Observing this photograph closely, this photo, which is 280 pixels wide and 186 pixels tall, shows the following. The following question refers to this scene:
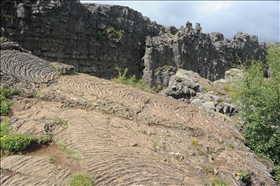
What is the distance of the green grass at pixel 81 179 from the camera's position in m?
4.91

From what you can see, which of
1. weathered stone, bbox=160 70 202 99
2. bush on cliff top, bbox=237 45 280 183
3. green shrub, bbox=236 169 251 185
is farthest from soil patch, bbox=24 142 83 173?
weathered stone, bbox=160 70 202 99

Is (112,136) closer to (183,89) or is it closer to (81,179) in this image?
(81,179)

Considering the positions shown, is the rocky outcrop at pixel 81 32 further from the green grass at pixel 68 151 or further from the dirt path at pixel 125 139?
the green grass at pixel 68 151

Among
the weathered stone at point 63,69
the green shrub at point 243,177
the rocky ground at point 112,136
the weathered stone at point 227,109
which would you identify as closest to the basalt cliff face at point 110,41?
the weathered stone at point 227,109

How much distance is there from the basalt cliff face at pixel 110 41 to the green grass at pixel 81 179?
29776mm

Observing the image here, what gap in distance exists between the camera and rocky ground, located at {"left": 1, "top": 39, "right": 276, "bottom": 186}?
5.42 metres

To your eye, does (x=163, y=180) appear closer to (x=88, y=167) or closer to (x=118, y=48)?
(x=88, y=167)

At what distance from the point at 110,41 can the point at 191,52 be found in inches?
596

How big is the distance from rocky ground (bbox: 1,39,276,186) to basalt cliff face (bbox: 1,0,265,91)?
2537cm

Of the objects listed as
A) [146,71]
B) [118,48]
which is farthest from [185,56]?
[118,48]

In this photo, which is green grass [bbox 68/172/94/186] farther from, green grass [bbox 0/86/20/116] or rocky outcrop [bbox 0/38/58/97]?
rocky outcrop [bbox 0/38/58/97]

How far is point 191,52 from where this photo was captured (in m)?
46.9

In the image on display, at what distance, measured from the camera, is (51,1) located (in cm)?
3500

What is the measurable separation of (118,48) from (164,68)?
842 centimetres
